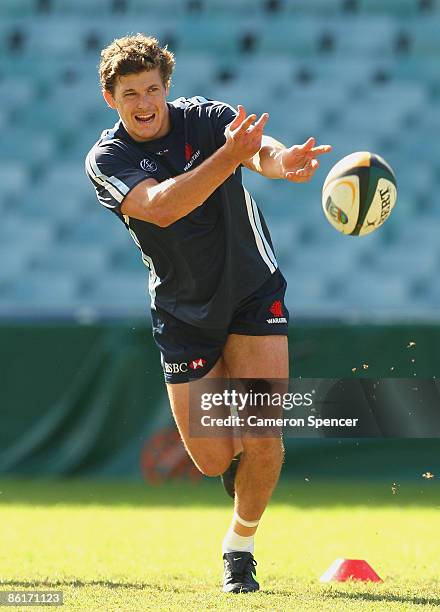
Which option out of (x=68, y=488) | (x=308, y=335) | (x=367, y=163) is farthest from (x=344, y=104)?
(x=367, y=163)

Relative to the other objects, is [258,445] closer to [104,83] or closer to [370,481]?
[104,83]

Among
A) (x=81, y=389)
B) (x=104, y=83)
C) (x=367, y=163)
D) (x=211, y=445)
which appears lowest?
(x=81, y=389)

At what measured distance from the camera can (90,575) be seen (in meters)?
5.44

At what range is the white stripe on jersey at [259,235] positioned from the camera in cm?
536

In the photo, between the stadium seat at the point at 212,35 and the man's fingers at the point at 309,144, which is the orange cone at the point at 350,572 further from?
the stadium seat at the point at 212,35

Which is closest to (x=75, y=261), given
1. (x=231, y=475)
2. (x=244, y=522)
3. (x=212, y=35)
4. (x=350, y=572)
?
(x=212, y=35)

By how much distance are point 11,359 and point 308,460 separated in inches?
96.5

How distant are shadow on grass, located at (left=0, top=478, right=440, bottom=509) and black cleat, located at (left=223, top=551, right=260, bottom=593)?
9.61ft

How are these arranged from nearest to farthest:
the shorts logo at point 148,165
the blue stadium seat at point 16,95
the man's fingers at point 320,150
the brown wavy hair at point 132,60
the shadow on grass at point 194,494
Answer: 1. the man's fingers at point 320,150
2. the brown wavy hair at point 132,60
3. the shorts logo at point 148,165
4. the shadow on grass at point 194,494
5. the blue stadium seat at point 16,95

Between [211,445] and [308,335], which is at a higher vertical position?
[211,445]

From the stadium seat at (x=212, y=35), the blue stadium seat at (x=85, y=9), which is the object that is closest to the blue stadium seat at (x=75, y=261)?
the stadium seat at (x=212, y=35)
